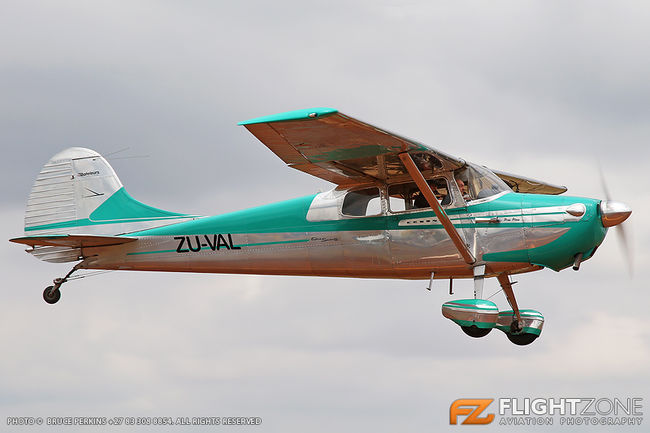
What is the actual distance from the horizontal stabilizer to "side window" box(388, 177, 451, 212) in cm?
439

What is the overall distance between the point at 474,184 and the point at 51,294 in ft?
23.5

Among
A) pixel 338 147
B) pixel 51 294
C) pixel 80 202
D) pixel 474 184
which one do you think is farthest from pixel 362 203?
pixel 51 294

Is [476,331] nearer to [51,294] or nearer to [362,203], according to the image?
[362,203]

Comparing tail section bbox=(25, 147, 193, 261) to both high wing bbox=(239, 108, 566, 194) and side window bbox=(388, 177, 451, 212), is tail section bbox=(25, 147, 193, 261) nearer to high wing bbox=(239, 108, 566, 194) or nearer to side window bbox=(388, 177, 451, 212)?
high wing bbox=(239, 108, 566, 194)

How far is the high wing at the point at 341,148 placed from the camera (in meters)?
11.4

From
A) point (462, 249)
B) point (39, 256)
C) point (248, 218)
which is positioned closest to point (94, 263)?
point (39, 256)

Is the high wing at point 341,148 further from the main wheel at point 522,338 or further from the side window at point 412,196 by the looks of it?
the main wheel at point 522,338

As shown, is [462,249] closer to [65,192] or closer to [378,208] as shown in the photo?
[378,208]

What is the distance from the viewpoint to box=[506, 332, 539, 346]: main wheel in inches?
556

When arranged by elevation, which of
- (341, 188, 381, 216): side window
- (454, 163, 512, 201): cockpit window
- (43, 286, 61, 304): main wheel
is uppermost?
(454, 163, 512, 201): cockpit window

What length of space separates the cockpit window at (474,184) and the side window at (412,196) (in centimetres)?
23

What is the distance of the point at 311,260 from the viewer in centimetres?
1414

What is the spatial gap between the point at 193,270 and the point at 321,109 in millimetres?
4993

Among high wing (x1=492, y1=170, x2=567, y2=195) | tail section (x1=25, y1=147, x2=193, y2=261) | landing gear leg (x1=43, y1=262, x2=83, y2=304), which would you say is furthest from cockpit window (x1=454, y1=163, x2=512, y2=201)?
landing gear leg (x1=43, y1=262, x2=83, y2=304)
